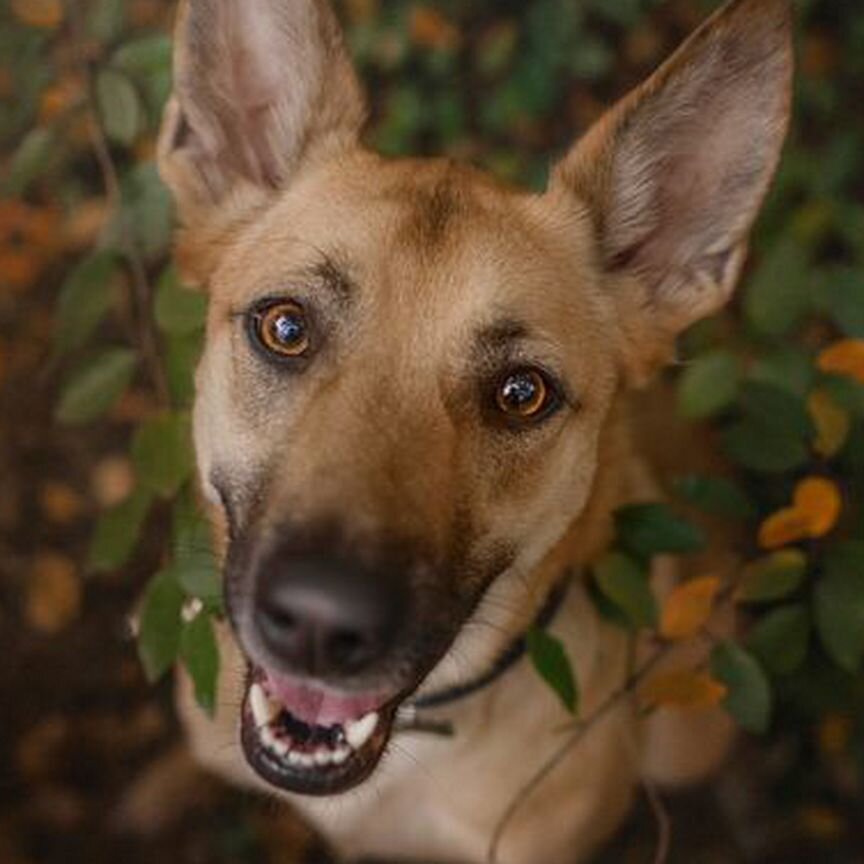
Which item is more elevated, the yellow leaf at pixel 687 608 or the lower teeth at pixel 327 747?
the yellow leaf at pixel 687 608

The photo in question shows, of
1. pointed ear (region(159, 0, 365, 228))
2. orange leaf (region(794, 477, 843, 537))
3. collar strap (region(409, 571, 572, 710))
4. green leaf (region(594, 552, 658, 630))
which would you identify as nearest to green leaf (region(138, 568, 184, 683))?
collar strap (region(409, 571, 572, 710))

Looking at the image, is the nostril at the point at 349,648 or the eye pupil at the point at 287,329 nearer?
the nostril at the point at 349,648

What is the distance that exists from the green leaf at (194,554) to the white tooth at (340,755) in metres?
0.30

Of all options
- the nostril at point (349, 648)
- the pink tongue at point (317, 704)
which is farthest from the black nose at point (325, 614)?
the pink tongue at point (317, 704)

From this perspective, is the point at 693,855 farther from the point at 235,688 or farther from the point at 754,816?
the point at 235,688

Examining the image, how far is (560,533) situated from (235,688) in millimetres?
772

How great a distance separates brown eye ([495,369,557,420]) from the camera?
2.02 m

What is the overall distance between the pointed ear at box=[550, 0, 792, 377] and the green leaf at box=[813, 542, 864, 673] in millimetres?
472

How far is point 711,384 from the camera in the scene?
7.49ft

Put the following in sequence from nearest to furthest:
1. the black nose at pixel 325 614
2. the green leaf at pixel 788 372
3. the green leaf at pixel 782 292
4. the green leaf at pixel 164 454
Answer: the black nose at pixel 325 614 → the green leaf at pixel 164 454 → the green leaf at pixel 788 372 → the green leaf at pixel 782 292

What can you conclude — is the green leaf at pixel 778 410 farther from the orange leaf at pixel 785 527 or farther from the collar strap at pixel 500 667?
the collar strap at pixel 500 667

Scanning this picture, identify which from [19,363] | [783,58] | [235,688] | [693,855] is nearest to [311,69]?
[783,58]

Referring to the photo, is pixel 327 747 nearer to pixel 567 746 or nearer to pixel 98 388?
pixel 567 746

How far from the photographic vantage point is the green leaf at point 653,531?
219cm
